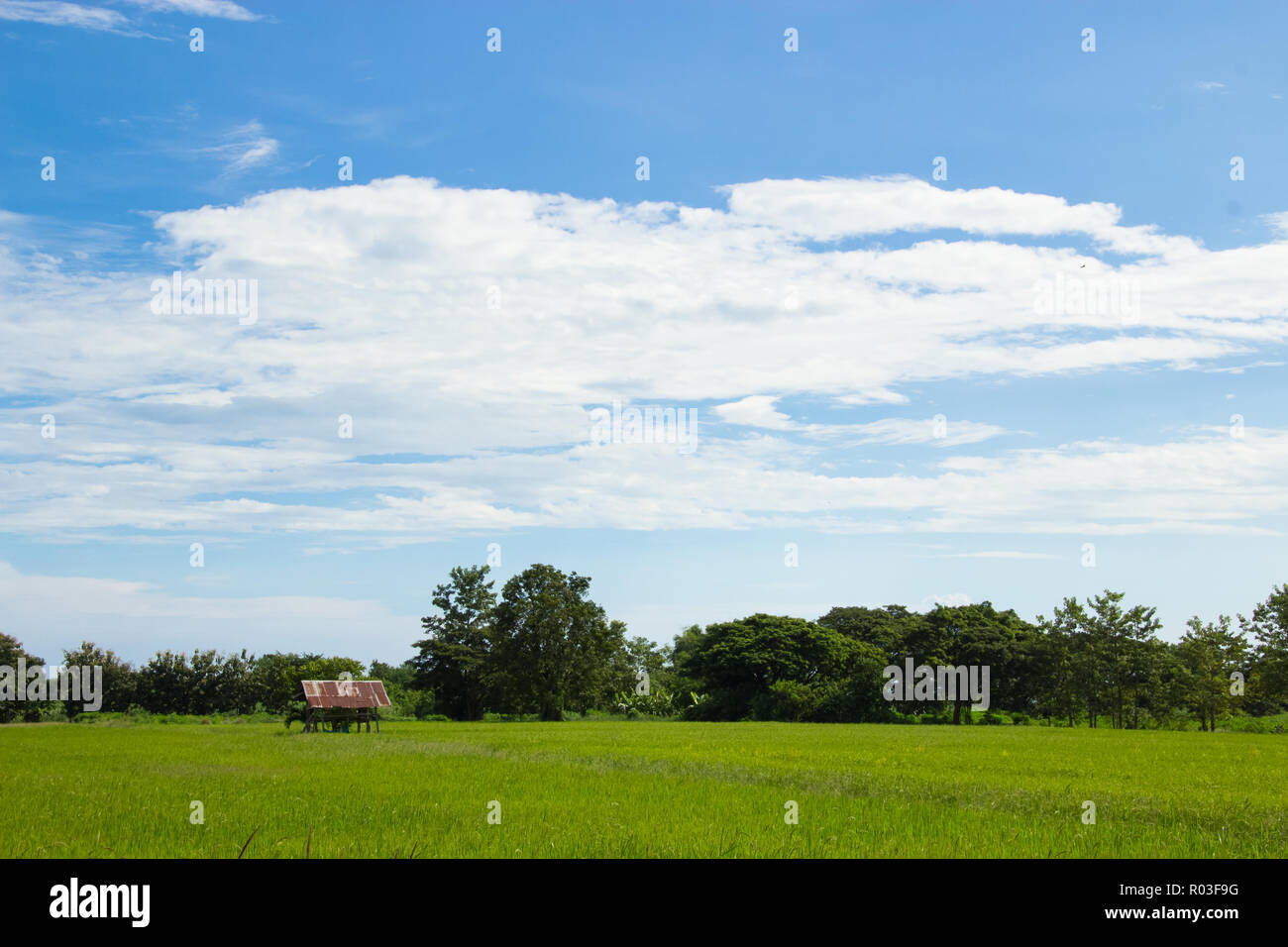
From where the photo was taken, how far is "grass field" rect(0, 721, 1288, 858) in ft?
34.0

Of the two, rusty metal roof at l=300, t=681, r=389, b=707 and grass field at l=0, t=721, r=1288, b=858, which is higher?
grass field at l=0, t=721, r=1288, b=858

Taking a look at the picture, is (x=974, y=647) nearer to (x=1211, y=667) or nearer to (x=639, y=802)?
(x=1211, y=667)

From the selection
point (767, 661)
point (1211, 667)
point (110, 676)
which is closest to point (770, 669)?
point (767, 661)

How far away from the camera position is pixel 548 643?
58094 millimetres

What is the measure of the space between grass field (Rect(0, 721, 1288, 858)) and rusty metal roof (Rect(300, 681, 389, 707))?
13756 millimetres

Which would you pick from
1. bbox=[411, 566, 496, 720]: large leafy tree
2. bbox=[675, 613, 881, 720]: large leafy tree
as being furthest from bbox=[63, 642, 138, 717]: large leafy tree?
bbox=[675, 613, 881, 720]: large leafy tree

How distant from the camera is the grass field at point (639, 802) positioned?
1038 centimetres

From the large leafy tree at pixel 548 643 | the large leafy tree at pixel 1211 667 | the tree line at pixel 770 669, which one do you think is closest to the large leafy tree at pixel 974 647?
the tree line at pixel 770 669

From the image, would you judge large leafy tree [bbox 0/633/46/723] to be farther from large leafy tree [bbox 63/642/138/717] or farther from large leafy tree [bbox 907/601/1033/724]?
large leafy tree [bbox 907/601/1033/724]

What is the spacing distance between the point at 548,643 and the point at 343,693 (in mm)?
17833

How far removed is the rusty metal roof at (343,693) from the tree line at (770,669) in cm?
1324

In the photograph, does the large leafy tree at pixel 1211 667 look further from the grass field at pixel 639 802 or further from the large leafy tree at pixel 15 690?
the large leafy tree at pixel 15 690
